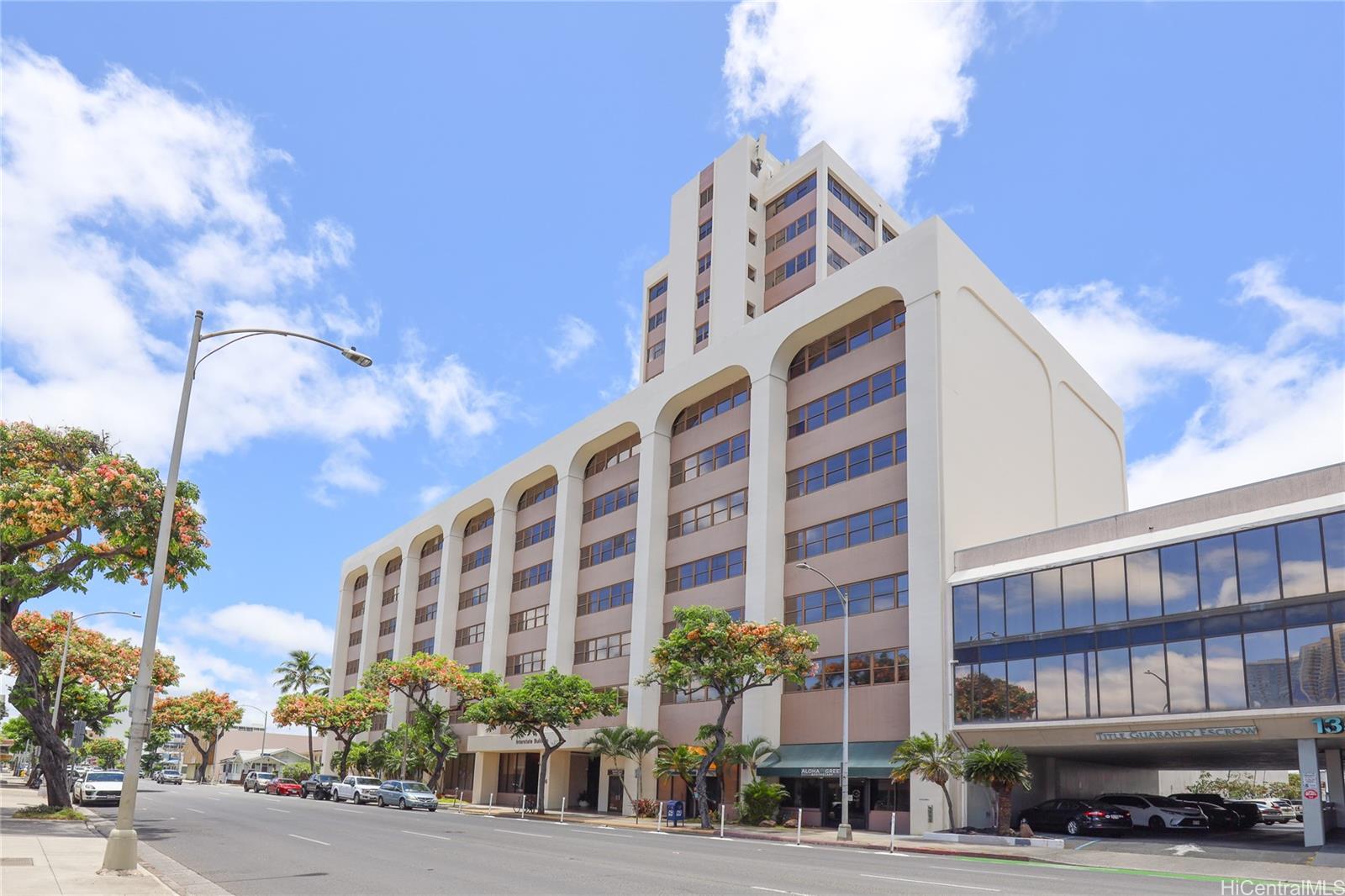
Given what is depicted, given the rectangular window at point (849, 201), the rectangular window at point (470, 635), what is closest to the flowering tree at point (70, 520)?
the rectangular window at point (470, 635)

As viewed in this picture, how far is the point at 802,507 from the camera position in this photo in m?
44.1

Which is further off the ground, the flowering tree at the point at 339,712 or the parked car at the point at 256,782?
the flowering tree at the point at 339,712

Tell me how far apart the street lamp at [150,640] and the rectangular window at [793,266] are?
4613cm

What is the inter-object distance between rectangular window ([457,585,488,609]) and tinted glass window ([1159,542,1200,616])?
47.5m

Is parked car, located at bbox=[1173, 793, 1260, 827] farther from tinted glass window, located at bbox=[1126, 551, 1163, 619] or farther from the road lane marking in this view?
the road lane marking

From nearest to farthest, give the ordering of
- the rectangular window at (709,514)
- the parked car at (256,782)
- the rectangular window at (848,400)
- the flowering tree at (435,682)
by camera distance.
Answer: the rectangular window at (848,400) → the rectangular window at (709,514) → the flowering tree at (435,682) → the parked car at (256,782)

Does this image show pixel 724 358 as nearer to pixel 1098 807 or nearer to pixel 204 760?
pixel 1098 807

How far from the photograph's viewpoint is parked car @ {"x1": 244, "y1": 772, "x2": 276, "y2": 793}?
2859 inches

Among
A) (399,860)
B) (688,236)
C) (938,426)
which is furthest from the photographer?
(688,236)

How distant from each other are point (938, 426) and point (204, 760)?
3466 inches

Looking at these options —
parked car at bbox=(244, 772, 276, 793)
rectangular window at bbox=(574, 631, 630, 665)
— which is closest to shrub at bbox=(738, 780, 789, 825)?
rectangular window at bbox=(574, 631, 630, 665)

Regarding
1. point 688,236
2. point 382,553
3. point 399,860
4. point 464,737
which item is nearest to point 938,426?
point 399,860

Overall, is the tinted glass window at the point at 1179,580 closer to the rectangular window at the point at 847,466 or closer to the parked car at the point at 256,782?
the rectangular window at the point at 847,466

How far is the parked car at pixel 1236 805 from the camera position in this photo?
38.8 meters
